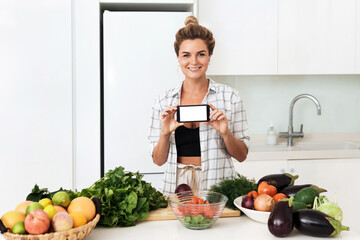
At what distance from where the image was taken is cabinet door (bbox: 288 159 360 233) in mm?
3176

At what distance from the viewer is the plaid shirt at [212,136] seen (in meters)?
2.15

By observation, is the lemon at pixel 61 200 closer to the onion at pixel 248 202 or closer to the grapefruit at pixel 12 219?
the grapefruit at pixel 12 219

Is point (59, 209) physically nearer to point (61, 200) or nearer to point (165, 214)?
point (61, 200)

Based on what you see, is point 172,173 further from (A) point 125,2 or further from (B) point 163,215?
(A) point 125,2

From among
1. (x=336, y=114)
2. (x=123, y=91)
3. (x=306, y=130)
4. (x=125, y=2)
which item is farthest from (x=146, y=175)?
(x=336, y=114)

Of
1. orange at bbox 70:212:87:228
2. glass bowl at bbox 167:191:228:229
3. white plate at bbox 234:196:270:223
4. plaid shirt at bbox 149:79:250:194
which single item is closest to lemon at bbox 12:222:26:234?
orange at bbox 70:212:87:228

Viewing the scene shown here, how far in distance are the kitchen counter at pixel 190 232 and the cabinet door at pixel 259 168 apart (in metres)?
1.58

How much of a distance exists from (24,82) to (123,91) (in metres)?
0.66

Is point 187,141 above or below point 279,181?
above

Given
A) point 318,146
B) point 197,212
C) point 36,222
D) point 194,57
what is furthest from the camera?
point 318,146

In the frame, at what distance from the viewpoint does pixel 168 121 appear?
1.90m

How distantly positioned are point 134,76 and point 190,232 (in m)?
1.67

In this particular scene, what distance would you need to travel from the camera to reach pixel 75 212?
1.30m

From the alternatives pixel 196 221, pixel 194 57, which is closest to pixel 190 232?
pixel 196 221
